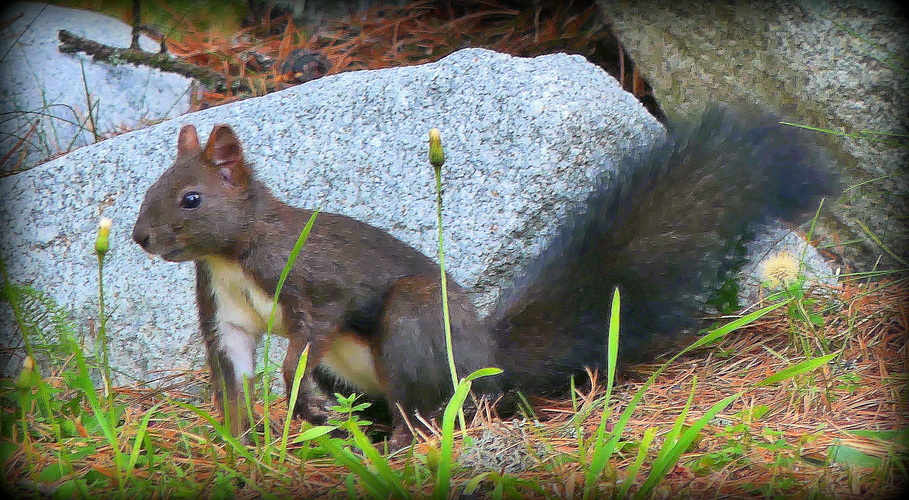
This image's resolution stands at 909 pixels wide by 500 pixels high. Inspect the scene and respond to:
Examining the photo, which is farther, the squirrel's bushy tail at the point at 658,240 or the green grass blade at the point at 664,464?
the squirrel's bushy tail at the point at 658,240

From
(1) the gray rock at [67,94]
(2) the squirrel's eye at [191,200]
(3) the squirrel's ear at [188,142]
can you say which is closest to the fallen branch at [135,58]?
(1) the gray rock at [67,94]

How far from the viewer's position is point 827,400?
2232 millimetres

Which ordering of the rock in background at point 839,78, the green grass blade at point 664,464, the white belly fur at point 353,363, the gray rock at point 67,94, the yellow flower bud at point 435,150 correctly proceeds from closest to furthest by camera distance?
the green grass blade at point 664,464 → the yellow flower bud at point 435,150 → the white belly fur at point 353,363 → the rock in background at point 839,78 → the gray rock at point 67,94

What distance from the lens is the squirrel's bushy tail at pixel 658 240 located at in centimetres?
235

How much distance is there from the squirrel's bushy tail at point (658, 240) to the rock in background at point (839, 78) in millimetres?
493

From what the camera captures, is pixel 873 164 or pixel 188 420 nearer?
pixel 188 420

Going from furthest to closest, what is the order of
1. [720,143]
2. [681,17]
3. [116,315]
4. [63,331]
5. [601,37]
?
[601,37]
[681,17]
[116,315]
[63,331]
[720,143]

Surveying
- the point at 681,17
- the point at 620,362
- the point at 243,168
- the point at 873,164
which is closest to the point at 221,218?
the point at 243,168

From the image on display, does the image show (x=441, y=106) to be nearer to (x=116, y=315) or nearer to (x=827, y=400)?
(x=116, y=315)

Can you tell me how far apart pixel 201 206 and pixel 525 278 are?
93cm

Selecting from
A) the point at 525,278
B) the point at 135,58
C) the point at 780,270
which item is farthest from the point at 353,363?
the point at 135,58

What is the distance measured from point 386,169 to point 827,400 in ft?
5.23

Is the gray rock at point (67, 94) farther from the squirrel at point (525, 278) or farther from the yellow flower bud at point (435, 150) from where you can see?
the yellow flower bud at point (435, 150)

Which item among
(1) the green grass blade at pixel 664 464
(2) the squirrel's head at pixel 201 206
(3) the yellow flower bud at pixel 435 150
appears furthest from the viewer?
(2) the squirrel's head at pixel 201 206
